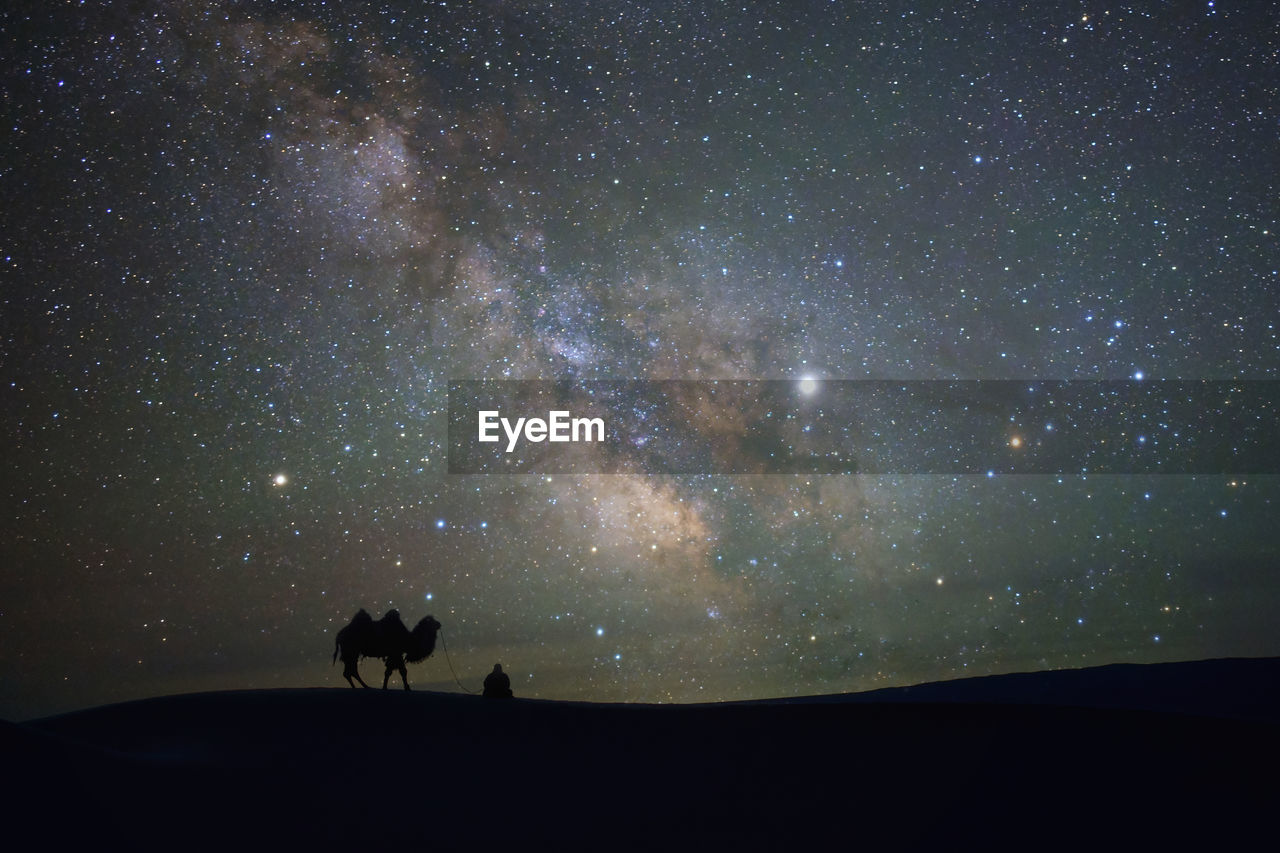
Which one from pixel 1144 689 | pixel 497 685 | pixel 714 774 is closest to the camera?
pixel 714 774

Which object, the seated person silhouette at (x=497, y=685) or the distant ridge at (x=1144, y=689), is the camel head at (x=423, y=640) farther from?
the distant ridge at (x=1144, y=689)

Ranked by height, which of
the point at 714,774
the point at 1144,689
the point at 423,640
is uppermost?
the point at 423,640

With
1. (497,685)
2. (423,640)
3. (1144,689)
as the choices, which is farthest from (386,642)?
(1144,689)

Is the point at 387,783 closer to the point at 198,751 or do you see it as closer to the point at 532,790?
the point at 532,790

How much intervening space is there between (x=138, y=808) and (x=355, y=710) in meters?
4.01

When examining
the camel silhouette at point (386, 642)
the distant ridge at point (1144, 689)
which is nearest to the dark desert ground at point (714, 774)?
the distant ridge at point (1144, 689)

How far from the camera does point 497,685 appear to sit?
1084 cm

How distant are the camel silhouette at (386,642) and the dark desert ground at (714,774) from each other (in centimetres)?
304

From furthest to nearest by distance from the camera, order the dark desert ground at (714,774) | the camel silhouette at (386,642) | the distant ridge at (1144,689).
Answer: the camel silhouette at (386,642)
the distant ridge at (1144,689)
the dark desert ground at (714,774)

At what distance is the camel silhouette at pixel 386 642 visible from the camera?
457 inches

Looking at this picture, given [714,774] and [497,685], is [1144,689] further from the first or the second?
[497,685]

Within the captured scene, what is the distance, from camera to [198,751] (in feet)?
23.5

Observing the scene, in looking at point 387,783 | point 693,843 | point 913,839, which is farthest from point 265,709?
point 913,839

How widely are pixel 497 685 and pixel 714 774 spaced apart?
5.00 m
